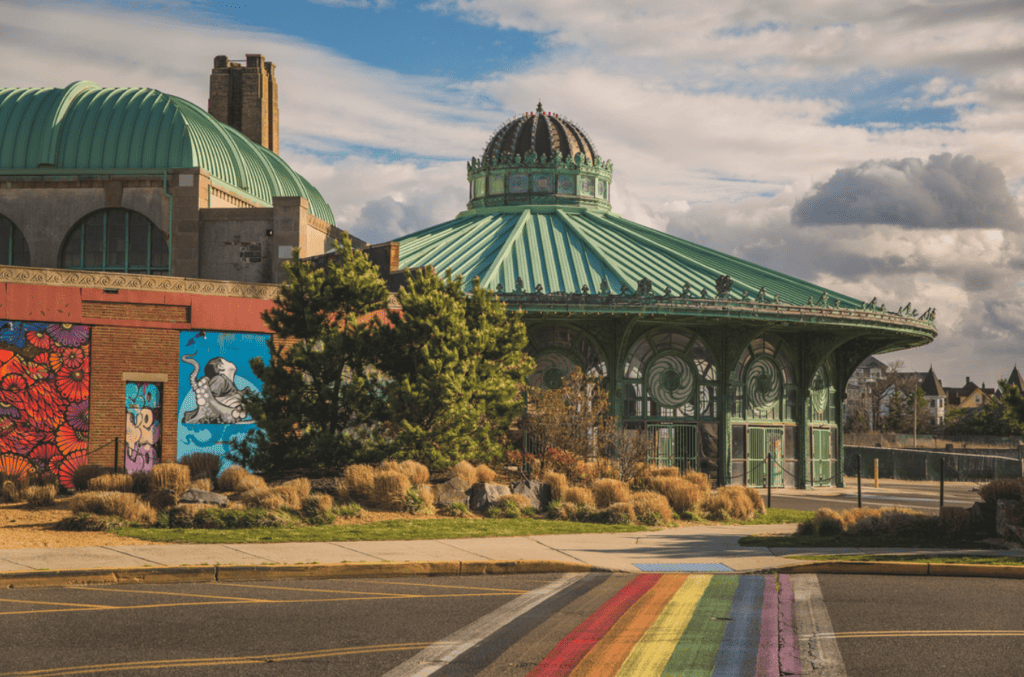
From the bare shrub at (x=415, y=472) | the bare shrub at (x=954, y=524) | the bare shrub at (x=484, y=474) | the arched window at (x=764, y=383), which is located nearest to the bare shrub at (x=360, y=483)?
the bare shrub at (x=415, y=472)

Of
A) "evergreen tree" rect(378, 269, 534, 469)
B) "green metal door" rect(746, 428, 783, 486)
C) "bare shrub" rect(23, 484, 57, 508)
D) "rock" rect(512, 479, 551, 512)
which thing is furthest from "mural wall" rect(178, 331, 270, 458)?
"green metal door" rect(746, 428, 783, 486)

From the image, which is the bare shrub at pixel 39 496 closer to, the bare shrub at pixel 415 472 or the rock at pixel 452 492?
the bare shrub at pixel 415 472

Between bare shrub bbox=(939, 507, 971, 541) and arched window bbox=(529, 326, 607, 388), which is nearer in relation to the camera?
bare shrub bbox=(939, 507, 971, 541)

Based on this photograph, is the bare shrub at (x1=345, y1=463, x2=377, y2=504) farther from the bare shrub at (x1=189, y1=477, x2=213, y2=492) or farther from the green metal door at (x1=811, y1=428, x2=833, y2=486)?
the green metal door at (x1=811, y1=428, x2=833, y2=486)

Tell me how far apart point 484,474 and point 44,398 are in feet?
35.7

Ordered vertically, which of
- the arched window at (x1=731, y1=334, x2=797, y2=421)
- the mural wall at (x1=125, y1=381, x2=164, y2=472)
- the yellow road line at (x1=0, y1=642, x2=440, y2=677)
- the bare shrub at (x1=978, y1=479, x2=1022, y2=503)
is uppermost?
the arched window at (x1=731, y1=334, x2=797, y2=421)

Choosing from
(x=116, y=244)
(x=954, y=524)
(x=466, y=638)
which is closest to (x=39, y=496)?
(x=466, y=638)

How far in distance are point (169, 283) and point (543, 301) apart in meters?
11.8

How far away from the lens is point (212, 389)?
27.7 metres

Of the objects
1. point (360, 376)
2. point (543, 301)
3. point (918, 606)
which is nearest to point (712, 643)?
point (918, 606)

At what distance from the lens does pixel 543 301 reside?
110 feet

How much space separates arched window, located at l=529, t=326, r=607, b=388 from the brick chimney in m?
23.5

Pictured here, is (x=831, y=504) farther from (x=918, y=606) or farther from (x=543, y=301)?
(x=918, y=606)

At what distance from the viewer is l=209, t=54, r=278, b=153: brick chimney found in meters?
51.8
